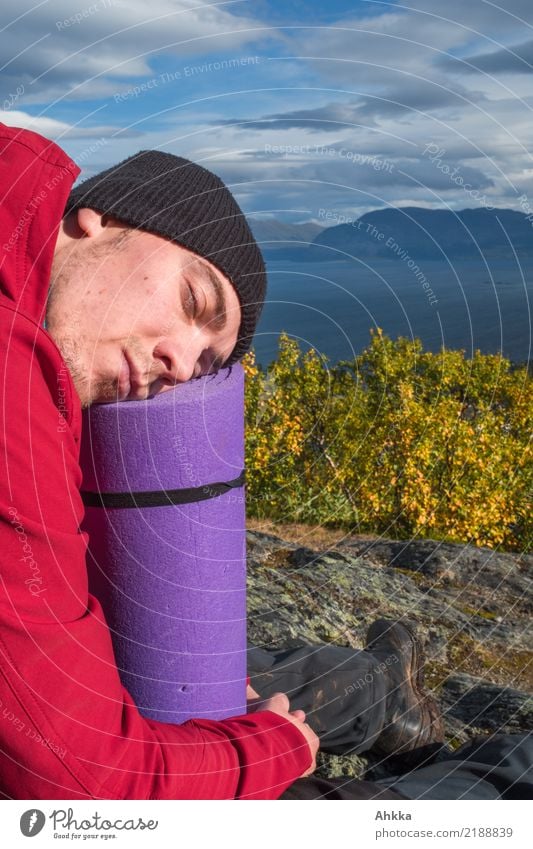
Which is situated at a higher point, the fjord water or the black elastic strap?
the fjord water

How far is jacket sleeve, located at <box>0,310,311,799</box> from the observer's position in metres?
2.01

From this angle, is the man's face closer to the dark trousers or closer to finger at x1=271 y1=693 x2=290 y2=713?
finger at x1=271 y1=693 x2=290 y2=713

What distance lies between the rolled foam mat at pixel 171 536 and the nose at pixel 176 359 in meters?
0.07

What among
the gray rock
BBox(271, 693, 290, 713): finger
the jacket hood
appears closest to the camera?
the jacket hood

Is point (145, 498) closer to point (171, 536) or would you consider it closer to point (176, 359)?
point (171, 536)

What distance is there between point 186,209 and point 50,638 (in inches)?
53.7

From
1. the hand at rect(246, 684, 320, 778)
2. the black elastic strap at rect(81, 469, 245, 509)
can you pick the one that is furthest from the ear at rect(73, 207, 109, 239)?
the hand at rect(246, 684, 320, 778)

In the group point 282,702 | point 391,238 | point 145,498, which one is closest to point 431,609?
point 391,238

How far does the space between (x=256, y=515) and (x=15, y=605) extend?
5.78 meters

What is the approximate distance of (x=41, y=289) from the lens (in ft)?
7.47

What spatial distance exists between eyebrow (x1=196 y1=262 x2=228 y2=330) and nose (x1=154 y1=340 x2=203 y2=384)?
9cm

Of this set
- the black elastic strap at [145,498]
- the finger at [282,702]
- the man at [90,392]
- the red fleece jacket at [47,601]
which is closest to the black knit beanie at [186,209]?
the man at [90,392]
